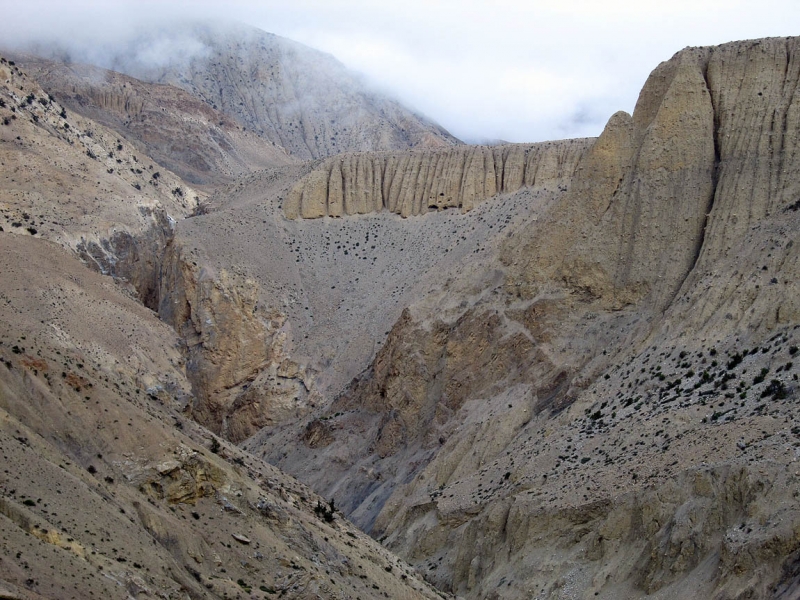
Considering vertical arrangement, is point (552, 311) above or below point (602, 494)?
above

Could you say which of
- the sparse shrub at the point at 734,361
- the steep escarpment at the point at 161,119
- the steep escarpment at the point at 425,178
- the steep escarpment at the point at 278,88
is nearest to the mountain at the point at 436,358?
the sparse shrub at the point at 734,361

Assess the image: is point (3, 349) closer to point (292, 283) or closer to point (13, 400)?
point (13, 400)

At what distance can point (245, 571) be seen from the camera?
38688 mm

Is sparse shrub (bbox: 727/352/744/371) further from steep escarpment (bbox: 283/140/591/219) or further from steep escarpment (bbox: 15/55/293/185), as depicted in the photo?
steep escarpment (bbox: 15/55/293/185)

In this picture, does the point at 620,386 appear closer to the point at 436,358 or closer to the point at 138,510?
the point at 436,358

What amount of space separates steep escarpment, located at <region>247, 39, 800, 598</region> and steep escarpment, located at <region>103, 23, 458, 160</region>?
3878 inches

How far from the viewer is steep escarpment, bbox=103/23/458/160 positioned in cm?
17388

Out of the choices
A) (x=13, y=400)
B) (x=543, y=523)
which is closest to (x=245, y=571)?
(x=13, y=400)

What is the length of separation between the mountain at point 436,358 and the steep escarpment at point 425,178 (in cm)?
23

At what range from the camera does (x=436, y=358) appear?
69.7 m

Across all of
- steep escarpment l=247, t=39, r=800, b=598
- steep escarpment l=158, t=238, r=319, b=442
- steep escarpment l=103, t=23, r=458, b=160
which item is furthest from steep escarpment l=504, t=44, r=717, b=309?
steep escarpment l=103, t=23, r=458, b=160

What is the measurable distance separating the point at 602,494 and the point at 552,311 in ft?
59.8

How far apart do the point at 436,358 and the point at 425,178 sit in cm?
2862

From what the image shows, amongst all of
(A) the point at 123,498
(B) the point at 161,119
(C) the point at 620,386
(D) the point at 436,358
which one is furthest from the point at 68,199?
(B) the point at 161,119
